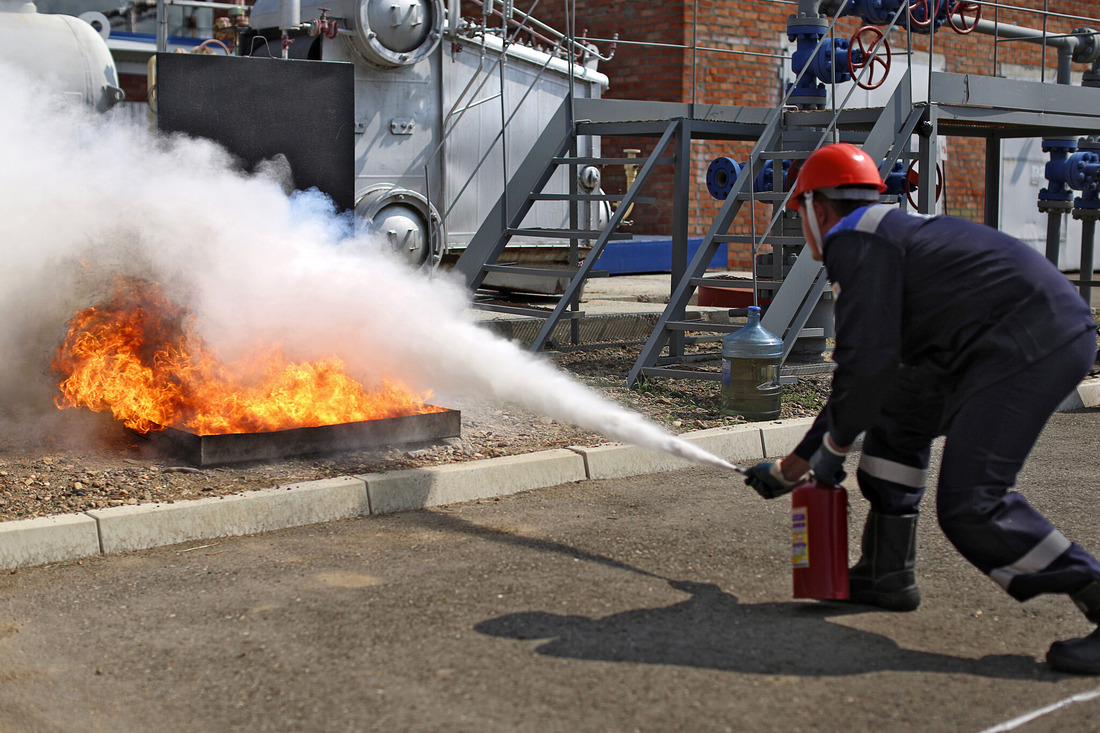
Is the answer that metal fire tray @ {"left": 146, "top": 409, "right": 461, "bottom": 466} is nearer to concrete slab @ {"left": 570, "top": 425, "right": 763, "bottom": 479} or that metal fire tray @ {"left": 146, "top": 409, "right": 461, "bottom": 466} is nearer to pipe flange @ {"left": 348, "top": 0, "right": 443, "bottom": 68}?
concrete slab @ {"left": 570, "top": 425, "right": 763, "bottom": 479}

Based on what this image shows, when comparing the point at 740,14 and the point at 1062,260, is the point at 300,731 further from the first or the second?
the point at 1062,260

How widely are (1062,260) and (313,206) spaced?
54.1 ft

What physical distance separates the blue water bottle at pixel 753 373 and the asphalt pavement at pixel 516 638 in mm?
2021

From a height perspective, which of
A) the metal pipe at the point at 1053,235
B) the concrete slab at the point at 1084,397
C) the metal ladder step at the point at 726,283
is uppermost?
the metal pipe at the point at 1053,235

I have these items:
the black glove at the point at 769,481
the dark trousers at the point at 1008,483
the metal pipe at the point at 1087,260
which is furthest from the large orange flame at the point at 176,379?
the metal pipe at the point at 1087,260

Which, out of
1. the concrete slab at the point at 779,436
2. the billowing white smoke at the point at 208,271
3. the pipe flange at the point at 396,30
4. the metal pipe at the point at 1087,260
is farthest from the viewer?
the metal pipe at the point at 1087,260

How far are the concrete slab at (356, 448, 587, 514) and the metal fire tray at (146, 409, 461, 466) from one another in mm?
402

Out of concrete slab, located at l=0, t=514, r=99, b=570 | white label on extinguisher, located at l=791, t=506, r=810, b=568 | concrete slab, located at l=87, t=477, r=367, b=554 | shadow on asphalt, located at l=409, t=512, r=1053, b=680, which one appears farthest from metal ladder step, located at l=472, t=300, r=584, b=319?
white label on extinguisher, located at l=791, t=506, r=810, b=568

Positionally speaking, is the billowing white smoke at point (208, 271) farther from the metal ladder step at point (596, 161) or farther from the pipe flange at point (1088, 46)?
the pipe flange at point (1088, 46)

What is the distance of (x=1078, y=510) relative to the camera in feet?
18.0

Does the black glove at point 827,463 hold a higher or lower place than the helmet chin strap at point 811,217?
lower

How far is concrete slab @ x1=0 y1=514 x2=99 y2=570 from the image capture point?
4582mm

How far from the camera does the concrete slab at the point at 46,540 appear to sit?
4.58 m

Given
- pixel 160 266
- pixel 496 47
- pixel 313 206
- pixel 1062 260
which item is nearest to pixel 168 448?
pixel 160 266
